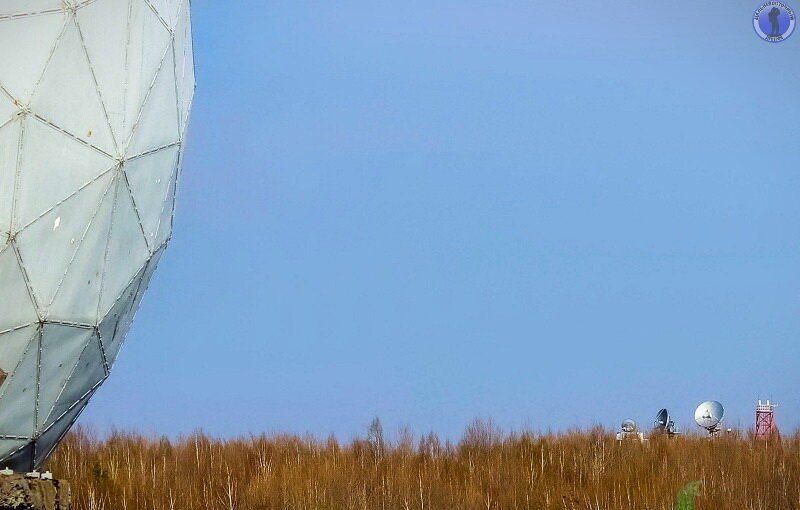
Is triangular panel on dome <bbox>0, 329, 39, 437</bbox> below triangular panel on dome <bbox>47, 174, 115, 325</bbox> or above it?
below

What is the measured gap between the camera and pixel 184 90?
33.8 feet

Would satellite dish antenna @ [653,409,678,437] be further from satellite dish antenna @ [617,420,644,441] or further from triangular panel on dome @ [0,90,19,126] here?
triangular panel on dome @ [0,90,19,126]

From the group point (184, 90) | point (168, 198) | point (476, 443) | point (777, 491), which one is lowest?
point (777, 491)

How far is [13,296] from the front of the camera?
25.7ft

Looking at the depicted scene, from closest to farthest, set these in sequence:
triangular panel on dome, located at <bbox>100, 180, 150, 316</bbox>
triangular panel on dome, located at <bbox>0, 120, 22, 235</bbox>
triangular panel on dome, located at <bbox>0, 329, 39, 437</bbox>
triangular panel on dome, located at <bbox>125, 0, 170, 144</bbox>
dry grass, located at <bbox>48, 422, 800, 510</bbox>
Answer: triangular panel on dome, located at <bbox>0, 120, 22, 235</bbox> < triangular panel on dome, located at <bbox>0, 329, 39, 437</bbox> < triangular panel on dome, located at <bbox>125, 0, 170, 144</bbox> < triangular panel on dome, located at <bbox>100, 180, 150, 316</bbox> < dry grass, located at <bbox>48, 422, 800, 510</bbox>

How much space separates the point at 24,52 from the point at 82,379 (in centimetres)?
312

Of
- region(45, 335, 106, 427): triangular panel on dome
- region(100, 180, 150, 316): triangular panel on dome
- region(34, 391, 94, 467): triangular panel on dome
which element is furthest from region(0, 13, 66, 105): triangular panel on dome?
region(34, 391, 94, 467): triangular panel on dome

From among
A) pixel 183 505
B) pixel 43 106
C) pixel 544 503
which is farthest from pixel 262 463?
pixel 43 106

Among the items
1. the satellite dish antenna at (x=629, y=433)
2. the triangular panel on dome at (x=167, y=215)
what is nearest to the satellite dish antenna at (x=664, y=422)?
the satellite dish antenna at (x=629, y=433)

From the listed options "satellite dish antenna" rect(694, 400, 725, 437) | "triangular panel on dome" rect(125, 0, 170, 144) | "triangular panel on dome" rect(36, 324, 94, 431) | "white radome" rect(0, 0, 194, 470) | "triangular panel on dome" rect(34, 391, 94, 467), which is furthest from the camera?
"satellite dish antenna" rect(694, 400, 725, 437)

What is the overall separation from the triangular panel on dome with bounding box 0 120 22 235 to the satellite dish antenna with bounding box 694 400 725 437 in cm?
2270

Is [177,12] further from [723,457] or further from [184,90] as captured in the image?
[723,457]

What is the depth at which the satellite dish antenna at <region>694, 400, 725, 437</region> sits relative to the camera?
90.0 ft

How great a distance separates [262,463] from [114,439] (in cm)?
404
